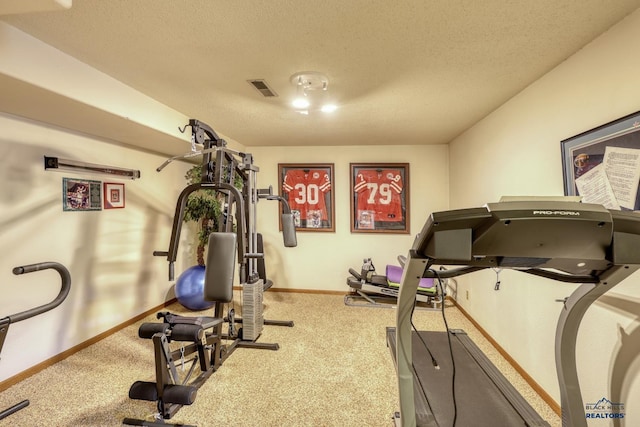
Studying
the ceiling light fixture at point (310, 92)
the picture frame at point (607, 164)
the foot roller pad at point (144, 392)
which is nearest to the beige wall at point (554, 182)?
the picture frame at point (607, 164)

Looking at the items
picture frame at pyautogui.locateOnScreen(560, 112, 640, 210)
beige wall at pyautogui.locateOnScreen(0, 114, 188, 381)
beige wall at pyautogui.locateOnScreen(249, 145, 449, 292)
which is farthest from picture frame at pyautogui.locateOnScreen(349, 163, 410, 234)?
beige wall at pyautogui.locateOnScreen(0, 114, 188, 381)

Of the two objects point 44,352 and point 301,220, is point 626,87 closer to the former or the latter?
point 301,220

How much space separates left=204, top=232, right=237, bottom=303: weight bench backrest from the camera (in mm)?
1956

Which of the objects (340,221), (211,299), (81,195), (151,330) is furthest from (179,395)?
(340,221)

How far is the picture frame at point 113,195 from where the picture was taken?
2.92 metres

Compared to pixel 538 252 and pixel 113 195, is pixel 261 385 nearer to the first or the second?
pixel 538 252

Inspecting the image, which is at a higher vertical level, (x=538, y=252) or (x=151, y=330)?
(x=538, y=252)

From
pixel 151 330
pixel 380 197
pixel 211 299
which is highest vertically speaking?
pixel 380 197

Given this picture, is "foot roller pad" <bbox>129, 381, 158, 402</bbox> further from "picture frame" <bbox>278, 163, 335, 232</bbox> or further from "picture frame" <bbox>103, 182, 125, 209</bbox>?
"picture frame" <bbox>278, 163, 335, 232</bbox>

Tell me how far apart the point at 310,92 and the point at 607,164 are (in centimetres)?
195

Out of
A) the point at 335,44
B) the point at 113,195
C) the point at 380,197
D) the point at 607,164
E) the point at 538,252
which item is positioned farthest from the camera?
the point at 380,197

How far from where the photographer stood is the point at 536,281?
204cm

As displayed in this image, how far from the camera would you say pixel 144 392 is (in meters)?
1.70

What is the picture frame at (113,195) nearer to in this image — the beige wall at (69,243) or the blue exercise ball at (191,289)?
the beige wall at (69,243)
